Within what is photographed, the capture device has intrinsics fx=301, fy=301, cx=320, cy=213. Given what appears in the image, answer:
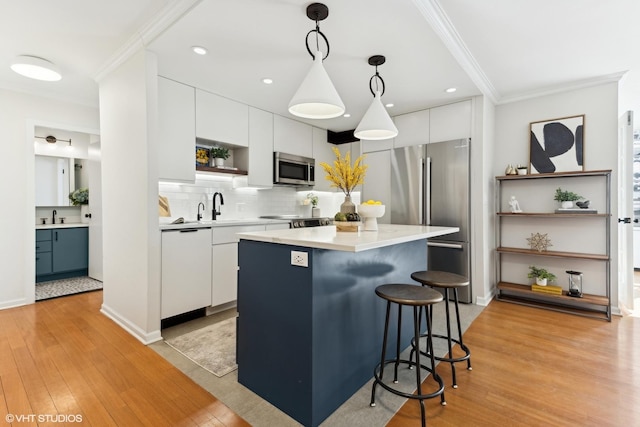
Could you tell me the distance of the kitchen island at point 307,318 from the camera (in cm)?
163

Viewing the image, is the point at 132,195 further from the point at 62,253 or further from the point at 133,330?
the point at 62,253

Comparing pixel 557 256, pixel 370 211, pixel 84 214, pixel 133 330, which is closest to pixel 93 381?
pixel 133 330

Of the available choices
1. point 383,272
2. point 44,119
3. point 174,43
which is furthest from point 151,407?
point 44,119

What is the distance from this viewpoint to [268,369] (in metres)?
1.85

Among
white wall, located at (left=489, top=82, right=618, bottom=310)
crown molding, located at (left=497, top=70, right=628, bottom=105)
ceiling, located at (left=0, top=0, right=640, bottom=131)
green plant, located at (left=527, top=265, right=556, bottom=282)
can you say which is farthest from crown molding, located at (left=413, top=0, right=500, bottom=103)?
green plant, located at (left=527, top=265, right=556, bottom=282)

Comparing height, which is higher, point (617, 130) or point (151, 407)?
point (617, 130)

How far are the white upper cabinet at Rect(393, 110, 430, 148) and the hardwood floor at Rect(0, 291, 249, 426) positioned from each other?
3.72 meters

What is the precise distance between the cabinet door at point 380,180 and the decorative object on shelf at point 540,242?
5.87 ft

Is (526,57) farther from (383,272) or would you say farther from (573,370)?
(573,370)

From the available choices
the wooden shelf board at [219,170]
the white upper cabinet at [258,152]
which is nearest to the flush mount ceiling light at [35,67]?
the wooden shelf board at [219,170]

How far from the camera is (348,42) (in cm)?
247

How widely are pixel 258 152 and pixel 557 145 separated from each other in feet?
12.2

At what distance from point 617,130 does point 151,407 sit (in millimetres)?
5008

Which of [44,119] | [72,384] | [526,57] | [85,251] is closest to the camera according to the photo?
[72,384]
